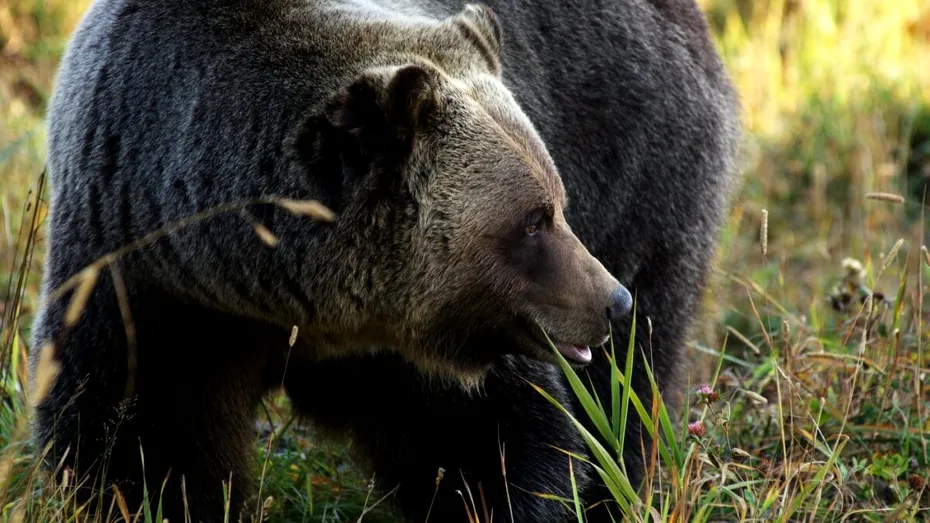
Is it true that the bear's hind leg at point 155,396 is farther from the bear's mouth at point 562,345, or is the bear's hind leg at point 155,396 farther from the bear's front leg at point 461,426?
the bear's mouth at point 562,345

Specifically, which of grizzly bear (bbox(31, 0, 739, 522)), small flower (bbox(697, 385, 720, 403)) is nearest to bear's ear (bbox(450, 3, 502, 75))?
grizzly bear (bbox(31, 0, 739, 522))

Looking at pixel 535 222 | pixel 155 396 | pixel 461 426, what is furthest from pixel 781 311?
pixel 155 396

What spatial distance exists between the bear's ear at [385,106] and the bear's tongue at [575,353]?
749mm

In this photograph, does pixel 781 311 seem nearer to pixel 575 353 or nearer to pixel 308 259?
pixel 575 353

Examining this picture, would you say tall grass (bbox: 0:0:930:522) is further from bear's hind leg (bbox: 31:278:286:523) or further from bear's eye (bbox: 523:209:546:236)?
bear's eye (bbox: 523:209:546:236)

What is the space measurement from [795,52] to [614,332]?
5.29 metres

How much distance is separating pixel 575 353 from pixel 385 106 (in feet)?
3.07

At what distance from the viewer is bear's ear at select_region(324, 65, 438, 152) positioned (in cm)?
339

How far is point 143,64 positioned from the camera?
3822mm

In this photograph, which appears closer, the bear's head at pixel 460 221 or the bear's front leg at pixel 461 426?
the bear's head at pixel 460 221

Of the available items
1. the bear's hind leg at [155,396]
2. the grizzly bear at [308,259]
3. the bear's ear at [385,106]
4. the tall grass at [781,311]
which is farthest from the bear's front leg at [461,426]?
the bear's ear at [385,106]

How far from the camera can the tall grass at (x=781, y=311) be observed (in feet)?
12.1

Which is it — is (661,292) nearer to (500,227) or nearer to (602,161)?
(602,161)

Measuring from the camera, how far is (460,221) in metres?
3.57
